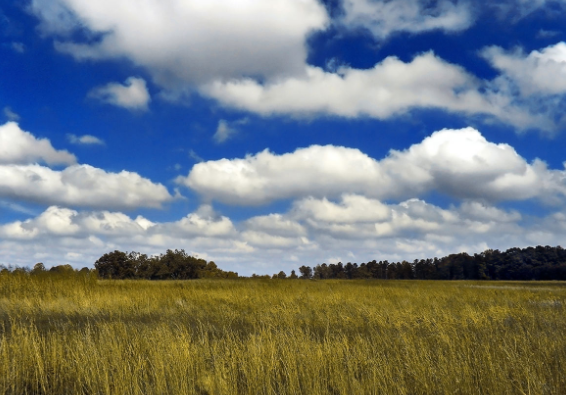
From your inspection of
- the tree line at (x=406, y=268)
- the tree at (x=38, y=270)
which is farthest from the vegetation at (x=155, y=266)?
the tree at (x=38, y=270)

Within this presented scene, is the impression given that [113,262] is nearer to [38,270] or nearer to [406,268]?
[38,270]

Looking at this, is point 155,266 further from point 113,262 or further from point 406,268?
point 406,268

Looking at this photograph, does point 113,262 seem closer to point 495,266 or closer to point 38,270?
point 38,270

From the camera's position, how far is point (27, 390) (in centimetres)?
545

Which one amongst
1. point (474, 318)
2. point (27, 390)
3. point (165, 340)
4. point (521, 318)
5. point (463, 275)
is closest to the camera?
point (27, 390)

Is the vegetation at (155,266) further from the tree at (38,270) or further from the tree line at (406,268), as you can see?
the tree at (38,270)

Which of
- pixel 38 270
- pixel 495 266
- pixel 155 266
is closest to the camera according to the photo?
pixel 38 270

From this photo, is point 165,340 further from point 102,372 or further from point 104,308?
point 104,308

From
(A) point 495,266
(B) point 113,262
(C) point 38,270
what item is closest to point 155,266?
(B) point 113,262

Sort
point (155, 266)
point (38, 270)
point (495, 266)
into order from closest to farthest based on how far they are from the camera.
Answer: point (38, 270)
point (155, 266)
point (495, 266)

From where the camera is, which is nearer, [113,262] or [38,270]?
[38,270]

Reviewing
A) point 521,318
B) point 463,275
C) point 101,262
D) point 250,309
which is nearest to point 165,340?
point 250,309

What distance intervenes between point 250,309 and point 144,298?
4111 millimetres

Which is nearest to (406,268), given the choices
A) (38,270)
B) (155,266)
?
(155,266)
